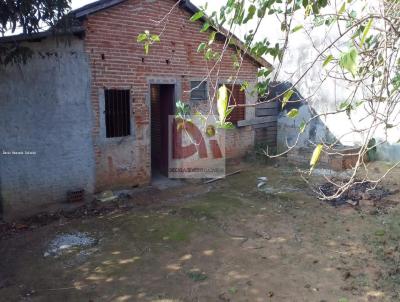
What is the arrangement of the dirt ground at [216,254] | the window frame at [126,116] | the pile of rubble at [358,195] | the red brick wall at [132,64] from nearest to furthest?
the dirt ground at [216,254], the pile of rubble at [358,195], the red brick wall at [132,64], the window frame at [126,116]

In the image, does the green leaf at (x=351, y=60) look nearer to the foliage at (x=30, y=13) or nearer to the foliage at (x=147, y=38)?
the foliage at (x=147, y=38)

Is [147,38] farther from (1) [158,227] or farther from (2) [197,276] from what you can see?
(1) [158,227]

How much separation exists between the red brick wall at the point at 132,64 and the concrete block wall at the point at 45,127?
9.9 inches

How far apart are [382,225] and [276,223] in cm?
164

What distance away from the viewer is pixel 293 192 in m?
7.34

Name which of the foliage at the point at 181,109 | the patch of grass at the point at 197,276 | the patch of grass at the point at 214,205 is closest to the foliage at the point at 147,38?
the foliage at the point at 181,109

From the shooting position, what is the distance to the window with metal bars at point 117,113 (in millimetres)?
7094

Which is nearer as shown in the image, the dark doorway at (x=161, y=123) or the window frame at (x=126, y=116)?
the window frame at (x=126, y=116)

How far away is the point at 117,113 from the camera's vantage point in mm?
7219

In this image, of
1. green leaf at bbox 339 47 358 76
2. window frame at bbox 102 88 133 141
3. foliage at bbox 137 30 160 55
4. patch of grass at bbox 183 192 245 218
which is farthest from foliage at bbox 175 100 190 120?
window frame at bbox 102 88 133 141

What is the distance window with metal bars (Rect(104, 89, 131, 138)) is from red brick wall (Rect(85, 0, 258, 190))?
14cm

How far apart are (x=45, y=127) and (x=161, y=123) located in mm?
3151

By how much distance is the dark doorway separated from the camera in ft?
27.6

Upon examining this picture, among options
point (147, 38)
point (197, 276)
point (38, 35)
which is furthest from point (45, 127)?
point (147, 38)
